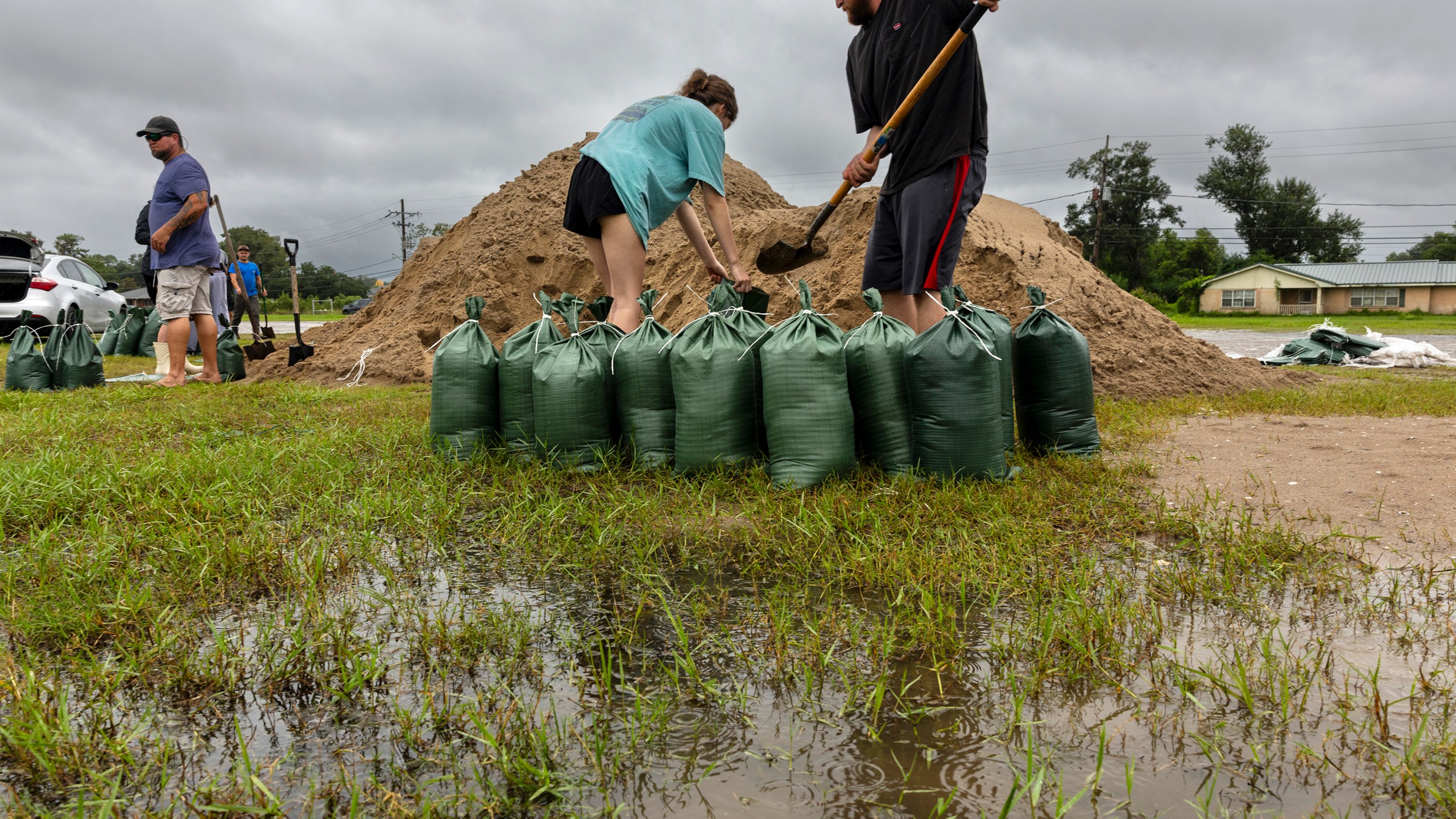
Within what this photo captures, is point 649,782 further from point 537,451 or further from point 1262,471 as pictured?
point 1262,471

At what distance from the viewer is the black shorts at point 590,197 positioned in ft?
11.9

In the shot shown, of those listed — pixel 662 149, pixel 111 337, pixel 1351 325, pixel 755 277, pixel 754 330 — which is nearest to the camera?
pixel 754 330

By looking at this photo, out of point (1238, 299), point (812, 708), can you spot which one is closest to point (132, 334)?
Answer: point (812, 708)

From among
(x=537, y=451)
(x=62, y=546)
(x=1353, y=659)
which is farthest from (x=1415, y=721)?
(x=62, y=546)

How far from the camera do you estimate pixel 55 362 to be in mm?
6594

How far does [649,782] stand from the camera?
123cm

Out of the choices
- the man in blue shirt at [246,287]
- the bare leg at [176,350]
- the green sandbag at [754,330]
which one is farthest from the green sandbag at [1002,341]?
the man in blue shirt at [246,287]

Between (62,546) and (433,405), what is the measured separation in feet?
4.47

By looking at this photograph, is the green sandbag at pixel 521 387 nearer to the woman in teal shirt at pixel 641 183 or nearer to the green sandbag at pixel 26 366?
the woman in teal shirt at pixel 641 183

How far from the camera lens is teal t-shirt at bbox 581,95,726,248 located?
3.66 metres

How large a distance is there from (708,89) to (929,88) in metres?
1.06

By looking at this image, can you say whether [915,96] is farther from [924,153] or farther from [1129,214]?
[1129,214]

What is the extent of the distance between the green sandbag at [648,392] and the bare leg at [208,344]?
4751 mm

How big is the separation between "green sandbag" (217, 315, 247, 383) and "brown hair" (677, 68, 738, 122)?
5606mm
